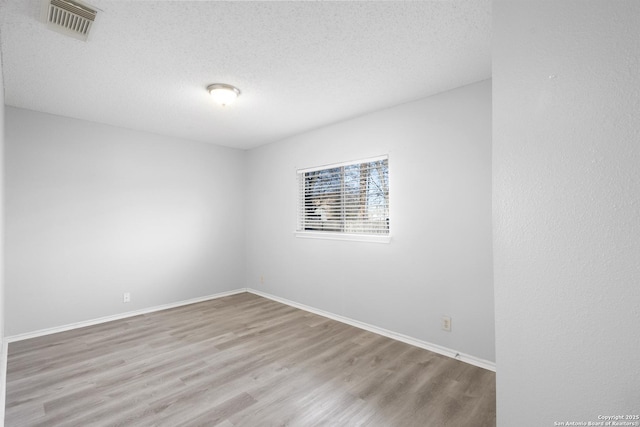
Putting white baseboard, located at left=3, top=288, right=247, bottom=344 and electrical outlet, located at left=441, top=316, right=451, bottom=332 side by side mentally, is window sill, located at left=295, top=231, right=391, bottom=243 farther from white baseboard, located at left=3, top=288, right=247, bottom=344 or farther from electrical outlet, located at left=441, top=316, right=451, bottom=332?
white baseboard, located at left=3, top=288, right=247, bottom=344

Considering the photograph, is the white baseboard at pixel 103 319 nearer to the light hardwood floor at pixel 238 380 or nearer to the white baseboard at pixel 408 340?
the light hardwood floor at pixel 238 380

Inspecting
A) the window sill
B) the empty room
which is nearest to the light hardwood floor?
the empty room

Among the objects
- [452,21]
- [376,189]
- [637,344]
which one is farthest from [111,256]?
[637,344]

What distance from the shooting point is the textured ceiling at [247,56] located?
169cm

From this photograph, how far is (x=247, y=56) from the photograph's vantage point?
7.00 feet

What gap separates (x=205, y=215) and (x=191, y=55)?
2.88m

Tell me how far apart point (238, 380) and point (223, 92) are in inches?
97.6

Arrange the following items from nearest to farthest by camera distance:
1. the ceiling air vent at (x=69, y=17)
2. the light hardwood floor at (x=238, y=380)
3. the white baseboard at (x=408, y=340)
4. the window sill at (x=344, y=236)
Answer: the ceiling air vent at (x=69, y=17), the light hardwood floor at (x=238, y=380), the white baseboard at (x=408, y=340), the window sill at (x=344, y=236)

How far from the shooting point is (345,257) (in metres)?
3.58

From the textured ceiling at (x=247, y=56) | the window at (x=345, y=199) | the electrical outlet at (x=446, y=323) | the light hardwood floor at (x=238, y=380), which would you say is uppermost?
the textured ceiling at (x=247, y=56)

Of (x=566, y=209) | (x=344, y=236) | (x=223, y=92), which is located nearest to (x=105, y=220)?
(x=223, y=92)

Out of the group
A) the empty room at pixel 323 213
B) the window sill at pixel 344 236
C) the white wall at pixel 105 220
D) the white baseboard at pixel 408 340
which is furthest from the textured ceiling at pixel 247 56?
the white baseboard at pixel 408 340

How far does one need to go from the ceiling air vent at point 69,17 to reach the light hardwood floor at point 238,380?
2482 millimetres

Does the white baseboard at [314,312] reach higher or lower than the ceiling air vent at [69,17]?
lower
